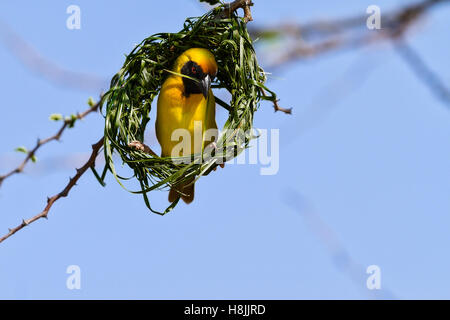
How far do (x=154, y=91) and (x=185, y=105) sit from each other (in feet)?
0.58

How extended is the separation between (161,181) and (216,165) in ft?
0.99

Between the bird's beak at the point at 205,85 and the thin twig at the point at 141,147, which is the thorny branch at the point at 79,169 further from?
the bird's beak at the point at 205,85

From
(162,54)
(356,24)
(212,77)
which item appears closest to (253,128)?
(212,77)

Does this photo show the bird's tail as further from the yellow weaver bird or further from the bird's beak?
the bird's beak

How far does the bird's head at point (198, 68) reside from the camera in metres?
2.96

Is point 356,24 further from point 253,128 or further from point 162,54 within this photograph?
point 162,54

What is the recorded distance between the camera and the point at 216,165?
2.80 meters

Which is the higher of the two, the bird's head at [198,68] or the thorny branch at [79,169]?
the bird's head at [198,68]

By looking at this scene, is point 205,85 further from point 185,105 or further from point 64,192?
point 64,192

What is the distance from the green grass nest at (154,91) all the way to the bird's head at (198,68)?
0.04m

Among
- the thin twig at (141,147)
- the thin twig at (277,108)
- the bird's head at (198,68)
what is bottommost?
the thin twig at (141,147)

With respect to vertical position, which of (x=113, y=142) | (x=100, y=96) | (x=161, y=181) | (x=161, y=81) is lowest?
(x=161, y=181)

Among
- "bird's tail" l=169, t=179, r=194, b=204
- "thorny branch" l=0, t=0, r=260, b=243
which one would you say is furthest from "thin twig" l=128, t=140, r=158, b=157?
"bird's tail" l=169, t=179, r=194, b=204

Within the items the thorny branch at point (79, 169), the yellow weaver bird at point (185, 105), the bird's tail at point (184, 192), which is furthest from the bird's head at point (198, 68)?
the bird's tail at point (184, 192)
